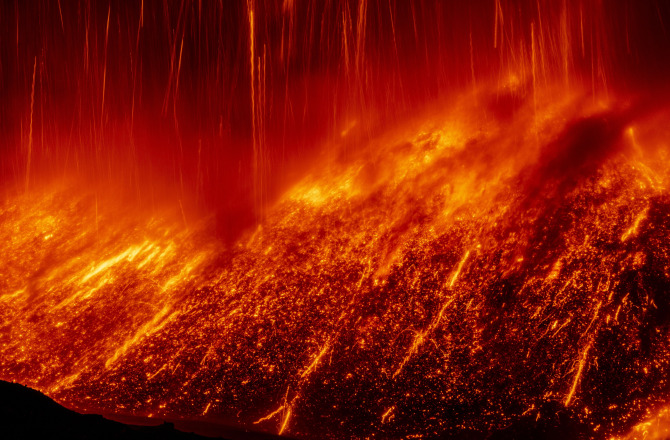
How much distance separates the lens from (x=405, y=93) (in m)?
11.2

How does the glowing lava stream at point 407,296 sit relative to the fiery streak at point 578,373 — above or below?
above

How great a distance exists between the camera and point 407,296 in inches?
267

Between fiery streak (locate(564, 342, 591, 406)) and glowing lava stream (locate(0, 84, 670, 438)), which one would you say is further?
glowing lava stream (locate(0, 84, 670, 438))

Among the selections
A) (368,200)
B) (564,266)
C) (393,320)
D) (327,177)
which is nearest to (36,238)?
(327,177)

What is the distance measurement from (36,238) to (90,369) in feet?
19.8

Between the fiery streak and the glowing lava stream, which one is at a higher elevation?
the glowing lava stream

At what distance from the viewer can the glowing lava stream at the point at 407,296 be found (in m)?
5.29

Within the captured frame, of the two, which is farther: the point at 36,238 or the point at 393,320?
the point at 36,238

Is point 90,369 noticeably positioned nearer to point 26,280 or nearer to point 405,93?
point 26,280

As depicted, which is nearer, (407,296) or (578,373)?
(578,373)

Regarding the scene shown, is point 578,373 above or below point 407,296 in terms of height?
below

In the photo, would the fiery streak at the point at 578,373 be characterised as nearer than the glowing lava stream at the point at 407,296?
Yes

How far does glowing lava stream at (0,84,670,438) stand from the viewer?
529 centimetres

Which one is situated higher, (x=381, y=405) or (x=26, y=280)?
(x=26, y=280)
